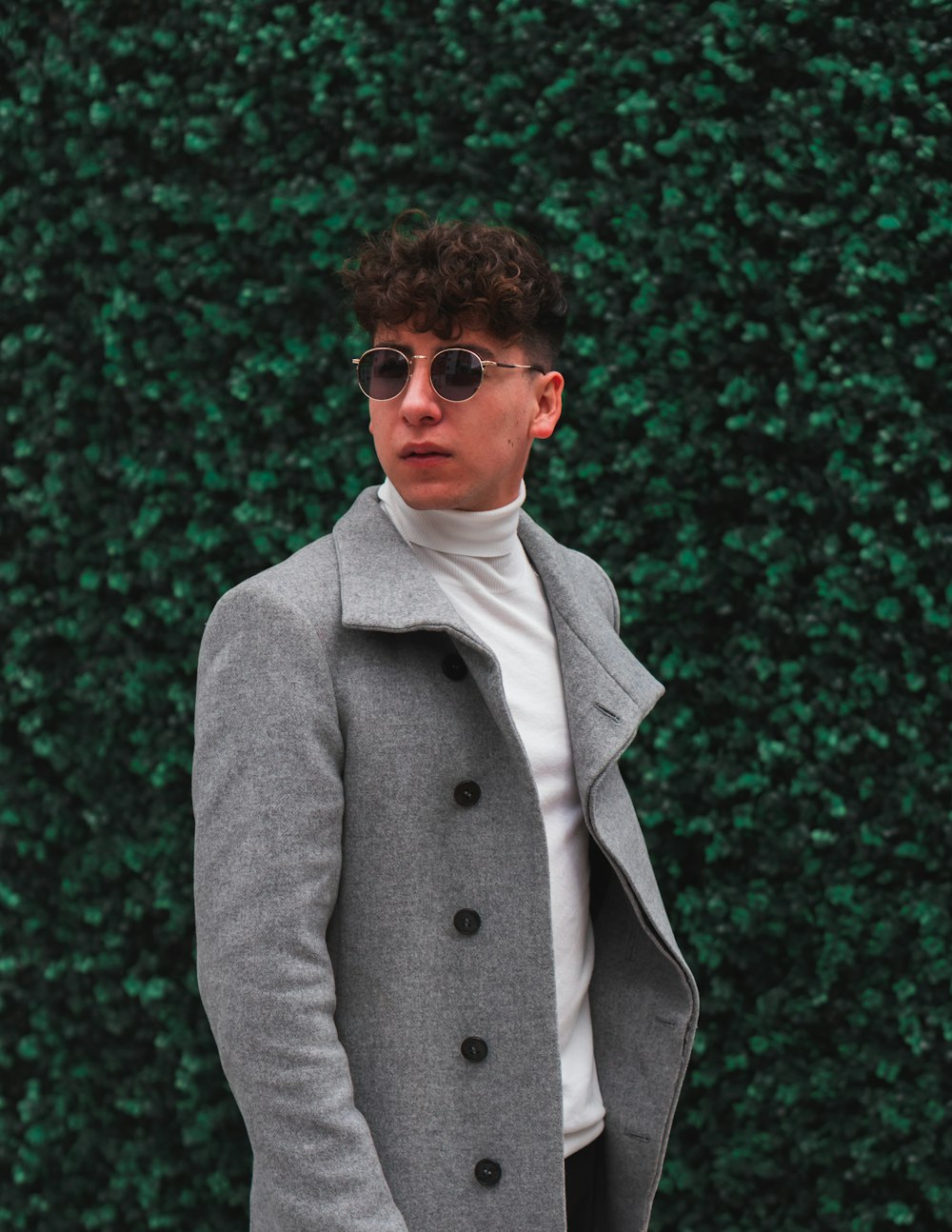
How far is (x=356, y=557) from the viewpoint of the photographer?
72.8 inches

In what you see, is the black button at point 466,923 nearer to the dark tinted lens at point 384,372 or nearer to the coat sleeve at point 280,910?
the coat sleeve at point 280,910

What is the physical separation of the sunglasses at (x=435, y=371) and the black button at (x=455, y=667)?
366 millimetres

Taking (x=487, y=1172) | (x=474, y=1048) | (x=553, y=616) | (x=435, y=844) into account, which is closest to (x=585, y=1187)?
(x=487, y=1172)

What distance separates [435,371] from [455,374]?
0.09 ft

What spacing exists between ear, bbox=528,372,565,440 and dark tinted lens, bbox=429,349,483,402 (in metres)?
0.19

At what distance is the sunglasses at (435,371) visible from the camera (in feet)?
5.97

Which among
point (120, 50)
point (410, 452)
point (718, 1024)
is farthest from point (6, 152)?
point (718, 1024)

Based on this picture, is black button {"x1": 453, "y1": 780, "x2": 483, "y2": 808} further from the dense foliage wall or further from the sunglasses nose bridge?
the dense foliage wall

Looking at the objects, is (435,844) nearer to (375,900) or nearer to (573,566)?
(375,900)

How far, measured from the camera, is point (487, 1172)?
1.74 meters

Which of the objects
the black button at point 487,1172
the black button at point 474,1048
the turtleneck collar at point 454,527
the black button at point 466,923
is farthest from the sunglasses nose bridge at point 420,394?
the black button at point 487,1172

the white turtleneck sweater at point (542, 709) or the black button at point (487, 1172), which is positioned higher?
the white turtleneck sweater at point (542, 709)

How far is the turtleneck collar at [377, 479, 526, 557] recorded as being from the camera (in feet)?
6.29

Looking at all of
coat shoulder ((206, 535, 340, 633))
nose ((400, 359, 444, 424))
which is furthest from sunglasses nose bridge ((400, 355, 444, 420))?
coat shoulder ((206, 535, 340, 633))
